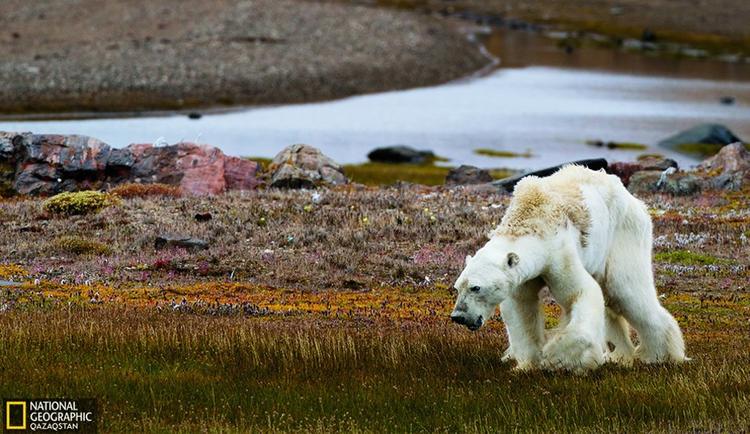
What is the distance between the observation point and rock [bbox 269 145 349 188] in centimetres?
3959

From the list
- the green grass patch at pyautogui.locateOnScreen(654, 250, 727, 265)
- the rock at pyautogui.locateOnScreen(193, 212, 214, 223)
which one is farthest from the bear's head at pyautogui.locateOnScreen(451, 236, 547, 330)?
the rock at pyautogui.locateOnScreen(193, 212, 214, 223)

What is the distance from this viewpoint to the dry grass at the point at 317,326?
1325cm

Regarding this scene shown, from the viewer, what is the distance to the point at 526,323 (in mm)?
14164

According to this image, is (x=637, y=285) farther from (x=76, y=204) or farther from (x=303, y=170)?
(x=303, y=170)

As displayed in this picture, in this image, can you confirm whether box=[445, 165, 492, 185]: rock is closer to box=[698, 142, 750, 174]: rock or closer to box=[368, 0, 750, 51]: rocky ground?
box=[698, 142, 750, 174]: rock

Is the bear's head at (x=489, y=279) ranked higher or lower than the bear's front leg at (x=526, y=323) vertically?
higher

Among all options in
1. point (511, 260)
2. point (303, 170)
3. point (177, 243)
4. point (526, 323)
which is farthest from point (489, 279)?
point (303, 170)

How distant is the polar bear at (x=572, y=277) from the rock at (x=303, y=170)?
81.7 feet

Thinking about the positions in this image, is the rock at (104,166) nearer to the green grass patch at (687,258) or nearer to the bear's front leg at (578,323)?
the green grass patch at (687,258)

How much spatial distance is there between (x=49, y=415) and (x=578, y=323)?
5940 millimetres

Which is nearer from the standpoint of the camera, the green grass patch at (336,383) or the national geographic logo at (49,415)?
the national geographic logo at (49,415)

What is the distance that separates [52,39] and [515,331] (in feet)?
286

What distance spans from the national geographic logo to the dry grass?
0.30m

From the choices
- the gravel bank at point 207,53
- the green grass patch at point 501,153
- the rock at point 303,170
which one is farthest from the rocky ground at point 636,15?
the rock at point 303,170
